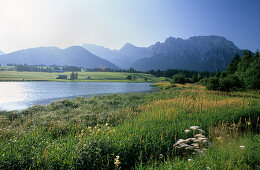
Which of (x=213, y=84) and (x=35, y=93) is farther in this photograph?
(x=35, y=93)

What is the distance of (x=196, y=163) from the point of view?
4531mm

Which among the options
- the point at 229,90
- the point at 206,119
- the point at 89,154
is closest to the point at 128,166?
the point at 89,154

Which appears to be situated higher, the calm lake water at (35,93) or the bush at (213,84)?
the bush at (213,84)

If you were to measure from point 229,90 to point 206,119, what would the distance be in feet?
81.6

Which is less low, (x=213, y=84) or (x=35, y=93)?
(x=213, y=84)

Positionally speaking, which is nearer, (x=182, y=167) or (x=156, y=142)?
(x=182, y=167)

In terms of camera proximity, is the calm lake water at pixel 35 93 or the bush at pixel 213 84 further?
the bush at pixel 213 84

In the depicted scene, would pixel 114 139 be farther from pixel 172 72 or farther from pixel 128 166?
pixel 172 72

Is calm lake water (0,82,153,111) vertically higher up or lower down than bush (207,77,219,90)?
lower down

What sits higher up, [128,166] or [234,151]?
[234,151]

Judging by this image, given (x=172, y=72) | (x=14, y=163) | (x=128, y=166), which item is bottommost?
(x=128, y=166)

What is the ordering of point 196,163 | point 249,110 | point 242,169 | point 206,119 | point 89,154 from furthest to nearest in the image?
point 249,110 < point 206,119 < point 89,154 < point 196,163 < point 242,169

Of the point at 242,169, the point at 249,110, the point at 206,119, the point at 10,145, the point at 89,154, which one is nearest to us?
the point at 242,169

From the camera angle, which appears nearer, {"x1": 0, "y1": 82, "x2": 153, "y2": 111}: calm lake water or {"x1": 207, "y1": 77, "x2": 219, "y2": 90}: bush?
{"x1": 0, "y1": 82, "x2": 153, "y2": 111}: calm lake water
